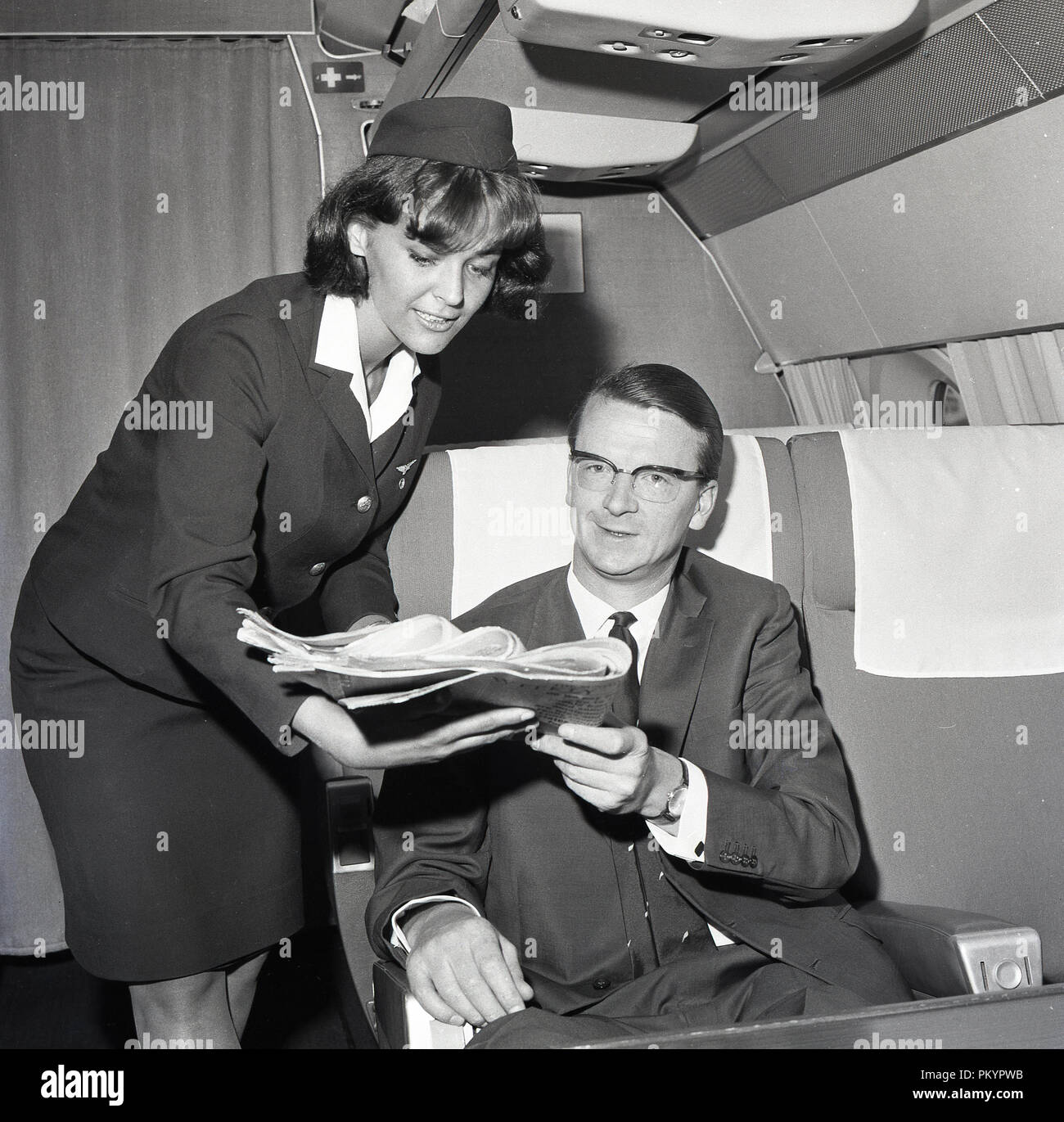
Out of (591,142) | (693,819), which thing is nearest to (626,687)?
(693,819)

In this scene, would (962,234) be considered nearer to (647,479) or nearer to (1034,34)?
(1034,34)

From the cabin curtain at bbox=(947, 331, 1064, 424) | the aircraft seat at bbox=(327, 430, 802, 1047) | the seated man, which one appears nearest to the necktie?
the seated man

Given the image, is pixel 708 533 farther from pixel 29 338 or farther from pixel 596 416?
pixel 29 338

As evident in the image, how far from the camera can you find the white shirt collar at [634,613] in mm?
1909

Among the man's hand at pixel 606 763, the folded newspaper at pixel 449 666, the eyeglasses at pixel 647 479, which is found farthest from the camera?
the eyeglasses at pixel 647 479

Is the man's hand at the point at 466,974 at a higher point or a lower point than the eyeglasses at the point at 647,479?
lower

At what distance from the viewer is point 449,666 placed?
111 centimetres

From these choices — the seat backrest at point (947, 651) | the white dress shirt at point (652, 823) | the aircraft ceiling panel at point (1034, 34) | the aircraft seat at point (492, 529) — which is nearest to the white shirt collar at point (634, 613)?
the white dress shirt at point (652, 823)

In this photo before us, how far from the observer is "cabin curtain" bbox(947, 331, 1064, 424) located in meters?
2.94

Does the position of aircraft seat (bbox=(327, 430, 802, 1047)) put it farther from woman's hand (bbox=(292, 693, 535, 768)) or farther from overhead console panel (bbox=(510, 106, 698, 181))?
overhead console panel (bbox=(510, 106, 698, 181))

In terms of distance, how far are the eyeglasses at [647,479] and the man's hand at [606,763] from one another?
50 cm

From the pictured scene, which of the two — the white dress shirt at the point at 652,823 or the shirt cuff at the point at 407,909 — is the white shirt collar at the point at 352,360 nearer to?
the white dress shirt at the point at 652,823

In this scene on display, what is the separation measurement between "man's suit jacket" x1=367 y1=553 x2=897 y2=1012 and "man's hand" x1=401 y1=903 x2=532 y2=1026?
14 cm
